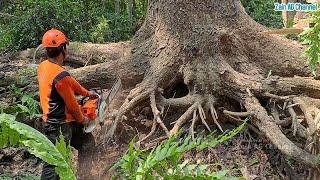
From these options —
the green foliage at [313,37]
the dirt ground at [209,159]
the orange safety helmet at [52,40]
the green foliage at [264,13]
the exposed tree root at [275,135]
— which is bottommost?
the green foliage at [264,13]

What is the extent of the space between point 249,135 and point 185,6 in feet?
5.82

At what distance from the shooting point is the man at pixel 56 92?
475 cm

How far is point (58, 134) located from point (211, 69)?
6.82 feet

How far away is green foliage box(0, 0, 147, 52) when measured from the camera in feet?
33.1

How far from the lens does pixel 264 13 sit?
1277 cm

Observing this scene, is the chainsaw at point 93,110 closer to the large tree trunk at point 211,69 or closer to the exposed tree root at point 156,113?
the large tree trunk at point 211,69

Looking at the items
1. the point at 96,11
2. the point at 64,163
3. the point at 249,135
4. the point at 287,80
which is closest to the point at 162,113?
the point at 249,135

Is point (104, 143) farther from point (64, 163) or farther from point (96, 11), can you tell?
point (96, 11)

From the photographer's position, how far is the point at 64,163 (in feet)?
11.7

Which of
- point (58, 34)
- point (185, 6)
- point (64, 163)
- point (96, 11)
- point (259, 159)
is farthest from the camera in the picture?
point (96, 11)

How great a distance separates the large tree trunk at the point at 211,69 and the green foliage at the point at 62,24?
140 inches

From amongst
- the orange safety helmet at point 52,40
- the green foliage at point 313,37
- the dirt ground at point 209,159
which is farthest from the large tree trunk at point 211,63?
the orange safety helmet at point 52,40

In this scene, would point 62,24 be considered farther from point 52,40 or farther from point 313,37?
point 313,37

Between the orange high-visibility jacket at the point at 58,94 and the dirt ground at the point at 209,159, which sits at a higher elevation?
the orange high-visibility jacket at the point at 58,94
